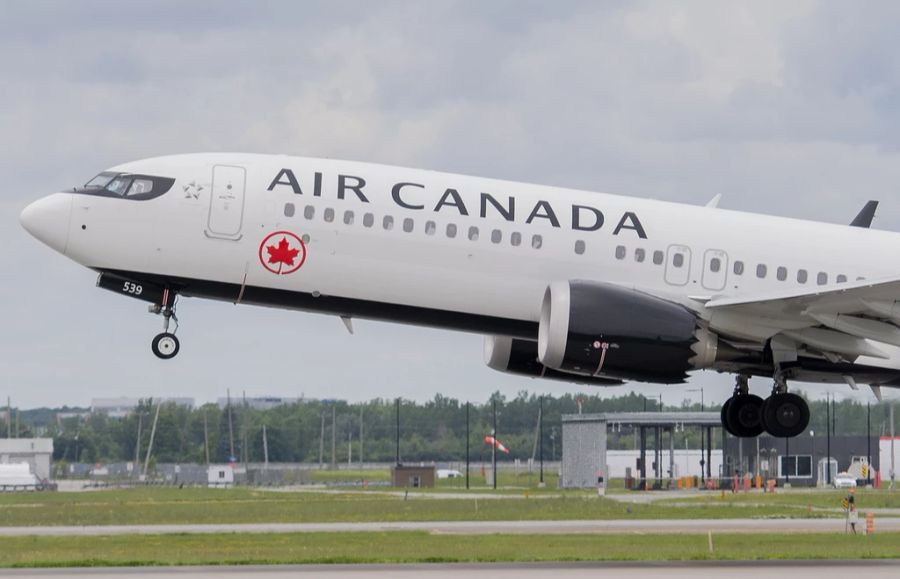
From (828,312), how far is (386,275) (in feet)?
35.1

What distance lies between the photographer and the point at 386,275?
3862 centimetres

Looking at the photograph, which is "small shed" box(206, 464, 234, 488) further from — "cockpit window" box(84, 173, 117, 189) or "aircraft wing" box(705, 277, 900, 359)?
"aircraft wing" box(705, 277, 900, 359)

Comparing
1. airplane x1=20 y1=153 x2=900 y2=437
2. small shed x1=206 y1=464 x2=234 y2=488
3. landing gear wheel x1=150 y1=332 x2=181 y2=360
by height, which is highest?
airplane x1=20 y1=153 x2=900 y2=437

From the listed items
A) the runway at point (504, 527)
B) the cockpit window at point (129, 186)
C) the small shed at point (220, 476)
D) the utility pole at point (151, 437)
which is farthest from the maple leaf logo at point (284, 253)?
the utility pole at point (151, 437)

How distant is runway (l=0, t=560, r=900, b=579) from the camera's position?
39250 millimetres

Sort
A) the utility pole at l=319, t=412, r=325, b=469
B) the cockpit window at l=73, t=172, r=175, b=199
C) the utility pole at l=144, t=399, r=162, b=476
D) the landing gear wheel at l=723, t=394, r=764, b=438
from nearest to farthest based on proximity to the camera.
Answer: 1. the cockpit window at l=73, t=172, r=175, b=199
2. the landing gear wheel at l=723, t=394, r=764, b=438
3. the utility pole at l=144, t=399, r=162, b=476
4. the utility pole at l=319, t=412, r=325, b=469

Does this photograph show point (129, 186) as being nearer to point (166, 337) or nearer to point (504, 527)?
point (166, 337)

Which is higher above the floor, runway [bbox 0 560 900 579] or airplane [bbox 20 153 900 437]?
airplane [bbox 20 153 900 437]

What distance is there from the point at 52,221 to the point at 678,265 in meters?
15.1

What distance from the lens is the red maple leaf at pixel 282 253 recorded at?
38.5 meters

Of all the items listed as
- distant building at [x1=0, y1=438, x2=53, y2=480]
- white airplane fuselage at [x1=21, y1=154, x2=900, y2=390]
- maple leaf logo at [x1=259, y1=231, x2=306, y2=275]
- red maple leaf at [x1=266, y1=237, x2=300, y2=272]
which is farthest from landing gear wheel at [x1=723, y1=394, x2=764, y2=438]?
distant building at [x1=0, y1=438, x2=53, y2=480]

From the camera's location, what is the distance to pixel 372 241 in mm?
38531

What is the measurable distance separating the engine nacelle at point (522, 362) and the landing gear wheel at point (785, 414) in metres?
4.40

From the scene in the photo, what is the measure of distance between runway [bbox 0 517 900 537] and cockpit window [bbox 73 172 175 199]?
998 inches
